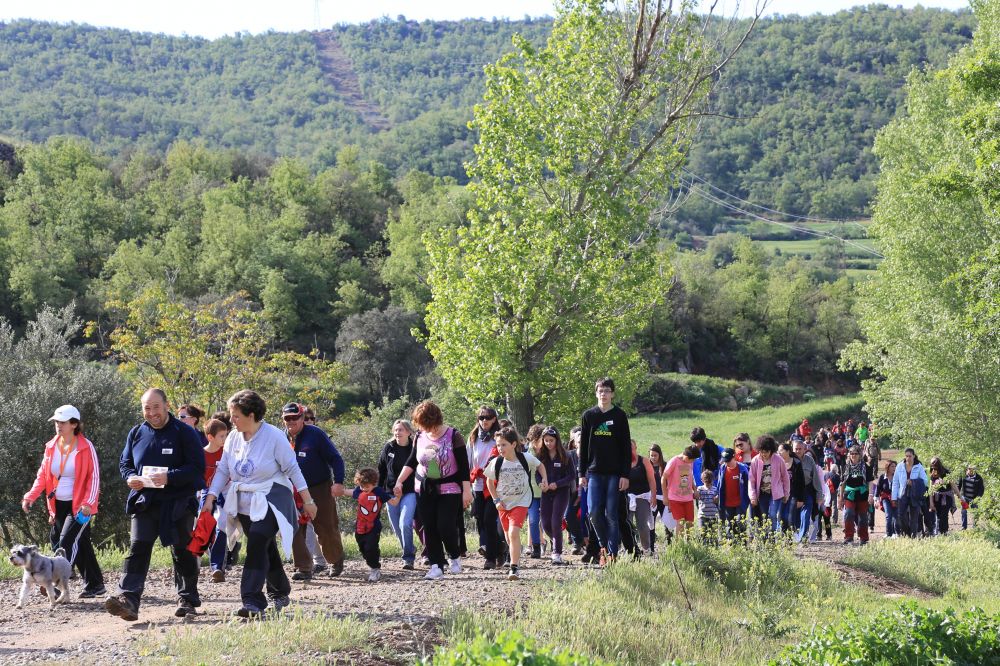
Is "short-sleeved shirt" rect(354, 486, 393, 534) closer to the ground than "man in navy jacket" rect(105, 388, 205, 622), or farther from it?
closer to the ground

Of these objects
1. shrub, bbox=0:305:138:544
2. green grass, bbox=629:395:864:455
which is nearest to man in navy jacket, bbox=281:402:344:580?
shrub, bbox=0:305:138:544

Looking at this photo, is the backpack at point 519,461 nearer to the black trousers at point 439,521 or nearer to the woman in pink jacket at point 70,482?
the black trousers at point 439,521

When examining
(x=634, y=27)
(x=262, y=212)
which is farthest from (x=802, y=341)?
(x=634, y=27)

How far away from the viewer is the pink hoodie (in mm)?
14781

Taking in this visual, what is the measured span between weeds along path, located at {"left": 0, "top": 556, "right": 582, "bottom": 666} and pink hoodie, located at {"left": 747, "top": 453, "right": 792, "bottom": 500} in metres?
5.01

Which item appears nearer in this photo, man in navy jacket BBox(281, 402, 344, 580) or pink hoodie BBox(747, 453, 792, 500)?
man in navy jacket BBox(281, 402, 344, 580)

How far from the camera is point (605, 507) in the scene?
1062 cm

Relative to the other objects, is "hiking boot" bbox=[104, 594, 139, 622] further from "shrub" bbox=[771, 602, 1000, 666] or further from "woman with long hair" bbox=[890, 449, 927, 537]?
"woman with long hair" bbox=[890, 449, 927, 537]

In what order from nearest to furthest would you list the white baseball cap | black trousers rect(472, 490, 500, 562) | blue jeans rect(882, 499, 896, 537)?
1. the white baseball cap
2. black trousers rect(472, 490, 500, 562)
3. blue jeans rect(882, 499, 896, 537)

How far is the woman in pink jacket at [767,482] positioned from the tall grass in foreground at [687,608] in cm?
232

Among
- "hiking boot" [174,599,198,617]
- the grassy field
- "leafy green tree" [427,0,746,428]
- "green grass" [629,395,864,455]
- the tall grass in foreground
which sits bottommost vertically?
"green grass" [629,395,864,455]

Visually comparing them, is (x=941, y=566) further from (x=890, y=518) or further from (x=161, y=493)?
(x=161, y=493)

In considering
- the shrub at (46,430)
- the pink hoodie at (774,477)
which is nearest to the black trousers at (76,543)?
the shrub at (46,430)

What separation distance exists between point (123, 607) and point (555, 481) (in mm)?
5760
